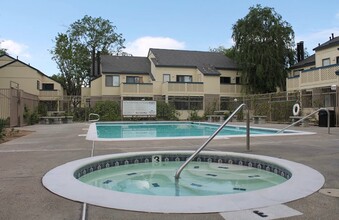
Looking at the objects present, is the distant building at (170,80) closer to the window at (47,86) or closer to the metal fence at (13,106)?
the window at (47,86)

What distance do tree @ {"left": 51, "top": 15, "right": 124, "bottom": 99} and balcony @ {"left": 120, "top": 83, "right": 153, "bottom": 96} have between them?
44.4ft

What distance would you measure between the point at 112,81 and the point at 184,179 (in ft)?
98.1

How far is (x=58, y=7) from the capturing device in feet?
76.1

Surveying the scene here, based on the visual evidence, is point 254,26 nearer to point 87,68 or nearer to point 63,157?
point 87,68

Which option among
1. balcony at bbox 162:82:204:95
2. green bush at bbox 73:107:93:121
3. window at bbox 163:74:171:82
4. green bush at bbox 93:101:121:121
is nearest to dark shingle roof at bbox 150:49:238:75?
window at bbox 163:74:171:82

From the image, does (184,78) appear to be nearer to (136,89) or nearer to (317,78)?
(136,89)

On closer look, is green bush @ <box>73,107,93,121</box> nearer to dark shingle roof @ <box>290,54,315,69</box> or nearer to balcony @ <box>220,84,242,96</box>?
balcony @ <box>220,84,242,96</box>

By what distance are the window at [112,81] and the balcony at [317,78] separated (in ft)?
58.6

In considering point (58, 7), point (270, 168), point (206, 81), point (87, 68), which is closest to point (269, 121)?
point (206, 81)

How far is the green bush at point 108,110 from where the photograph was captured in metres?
29.9

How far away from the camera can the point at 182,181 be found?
6.32 meters

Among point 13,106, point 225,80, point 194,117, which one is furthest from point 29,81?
point 225,80

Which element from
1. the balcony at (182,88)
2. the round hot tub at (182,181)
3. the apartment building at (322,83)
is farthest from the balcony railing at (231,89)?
the round hot tub at (182,181)

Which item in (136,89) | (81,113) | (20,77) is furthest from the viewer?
(20,77)
